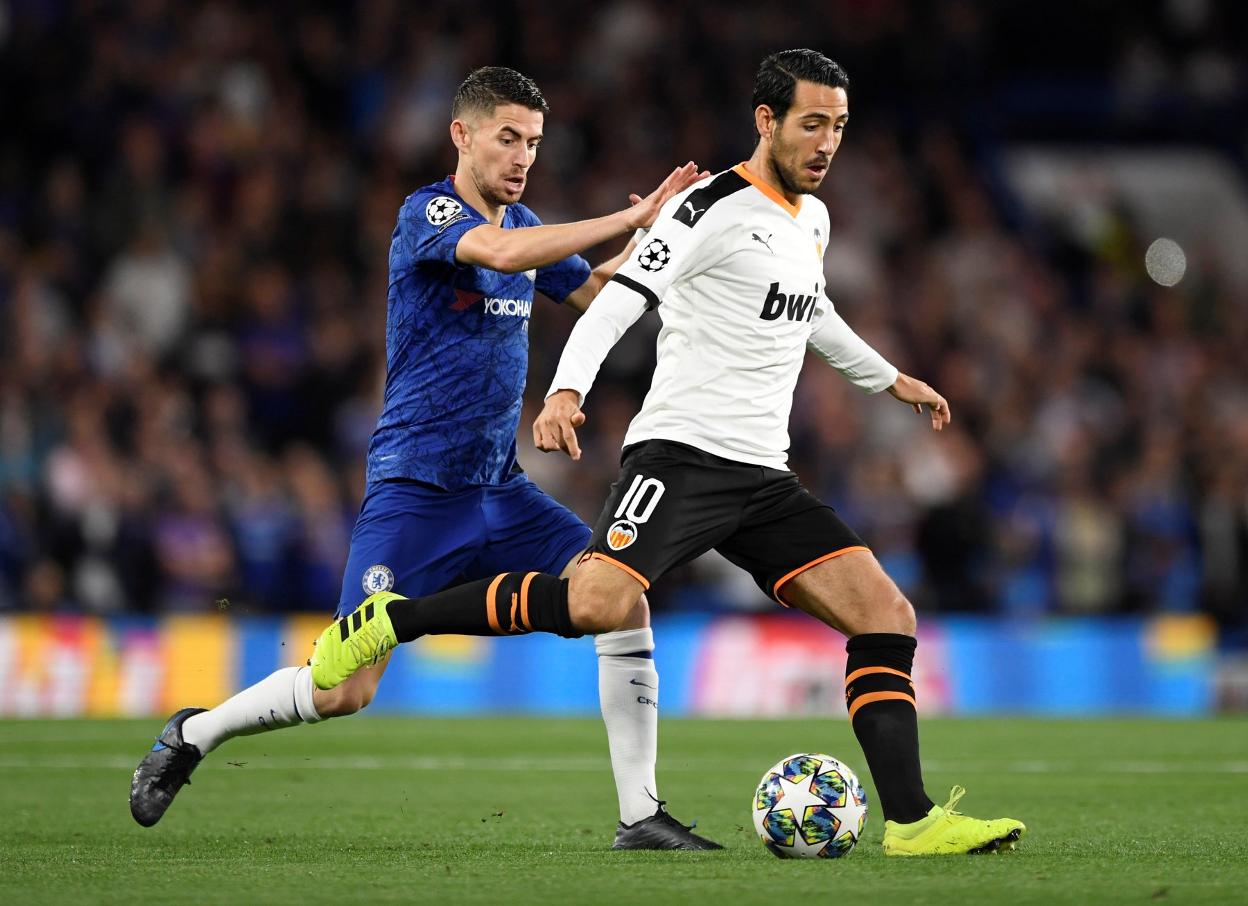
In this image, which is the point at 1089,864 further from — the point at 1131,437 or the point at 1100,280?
the point at 1100,280

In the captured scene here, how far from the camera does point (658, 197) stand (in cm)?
604

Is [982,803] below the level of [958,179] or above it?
below

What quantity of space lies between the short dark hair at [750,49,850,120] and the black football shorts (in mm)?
1097

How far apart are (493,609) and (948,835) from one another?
1.50 m

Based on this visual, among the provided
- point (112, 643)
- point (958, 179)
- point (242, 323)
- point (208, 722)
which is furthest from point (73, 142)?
point (208, 722)

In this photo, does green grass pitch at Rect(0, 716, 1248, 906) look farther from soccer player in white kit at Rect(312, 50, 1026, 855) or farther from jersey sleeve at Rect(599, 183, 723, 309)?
jersey sleeve at Rect(599, 183, 723, 309)

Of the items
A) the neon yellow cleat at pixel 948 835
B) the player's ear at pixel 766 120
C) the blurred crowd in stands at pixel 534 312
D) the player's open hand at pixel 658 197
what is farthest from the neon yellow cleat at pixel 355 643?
the blurred crowd in stands at pixel 534 312

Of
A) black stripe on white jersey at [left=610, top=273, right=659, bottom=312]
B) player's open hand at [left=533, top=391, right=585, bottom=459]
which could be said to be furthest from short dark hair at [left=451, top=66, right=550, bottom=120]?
player's open hand at [left=533, top=391, right=585, bottom=459]

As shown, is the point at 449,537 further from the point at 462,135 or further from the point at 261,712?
the point at 462,135

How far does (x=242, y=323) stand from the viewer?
52.7ft

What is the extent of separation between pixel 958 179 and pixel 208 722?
14119 millimetres

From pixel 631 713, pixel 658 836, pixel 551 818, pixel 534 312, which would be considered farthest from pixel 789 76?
pixel 534 312

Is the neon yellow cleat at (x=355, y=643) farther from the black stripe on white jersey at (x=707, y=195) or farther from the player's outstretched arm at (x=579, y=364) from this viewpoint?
the black stripe on white jersey at (x=707, y=195)

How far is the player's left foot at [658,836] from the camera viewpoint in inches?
244
